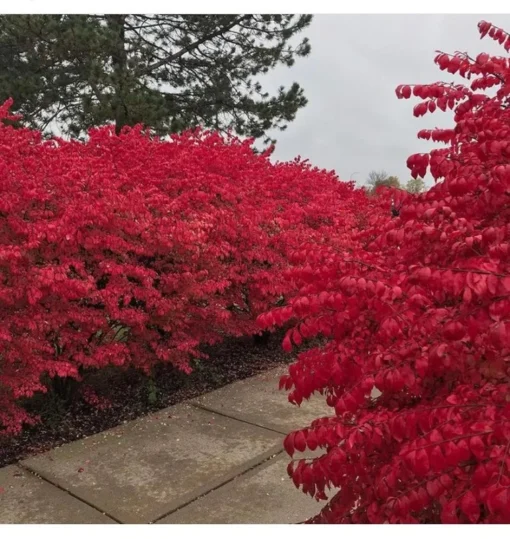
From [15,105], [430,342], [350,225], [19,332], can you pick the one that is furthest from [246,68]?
[430,342]

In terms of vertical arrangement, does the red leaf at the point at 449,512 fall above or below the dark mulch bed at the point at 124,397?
above

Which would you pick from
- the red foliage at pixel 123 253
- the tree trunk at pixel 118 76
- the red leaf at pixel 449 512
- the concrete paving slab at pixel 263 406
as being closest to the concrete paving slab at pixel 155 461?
the concrete paving slab at pixel 263 406

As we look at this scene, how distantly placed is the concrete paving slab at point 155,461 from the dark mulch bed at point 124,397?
19 centimetres

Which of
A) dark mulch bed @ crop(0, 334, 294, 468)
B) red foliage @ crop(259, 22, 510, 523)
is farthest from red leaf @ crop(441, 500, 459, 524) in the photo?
dark mulch bed @ crop(0, 334, 294, 468)

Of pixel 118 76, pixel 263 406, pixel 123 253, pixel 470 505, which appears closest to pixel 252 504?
pixel 263 406

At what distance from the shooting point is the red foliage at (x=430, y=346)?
1.91 meters

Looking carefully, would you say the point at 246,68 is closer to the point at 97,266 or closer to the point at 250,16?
the point at 250,16

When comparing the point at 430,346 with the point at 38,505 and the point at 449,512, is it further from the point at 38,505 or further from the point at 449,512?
the point at 38,505

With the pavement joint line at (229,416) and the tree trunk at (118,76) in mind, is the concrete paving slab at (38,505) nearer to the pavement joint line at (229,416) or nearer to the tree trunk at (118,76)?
the pavement joint line at (229,416)

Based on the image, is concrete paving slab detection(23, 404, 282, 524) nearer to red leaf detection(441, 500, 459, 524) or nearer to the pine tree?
red leaf detection(441, 500, 459, 524)

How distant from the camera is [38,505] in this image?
3.36 m

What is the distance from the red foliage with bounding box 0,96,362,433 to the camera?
3.99m

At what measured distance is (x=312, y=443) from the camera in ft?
7.73

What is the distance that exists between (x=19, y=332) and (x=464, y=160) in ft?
9.98
